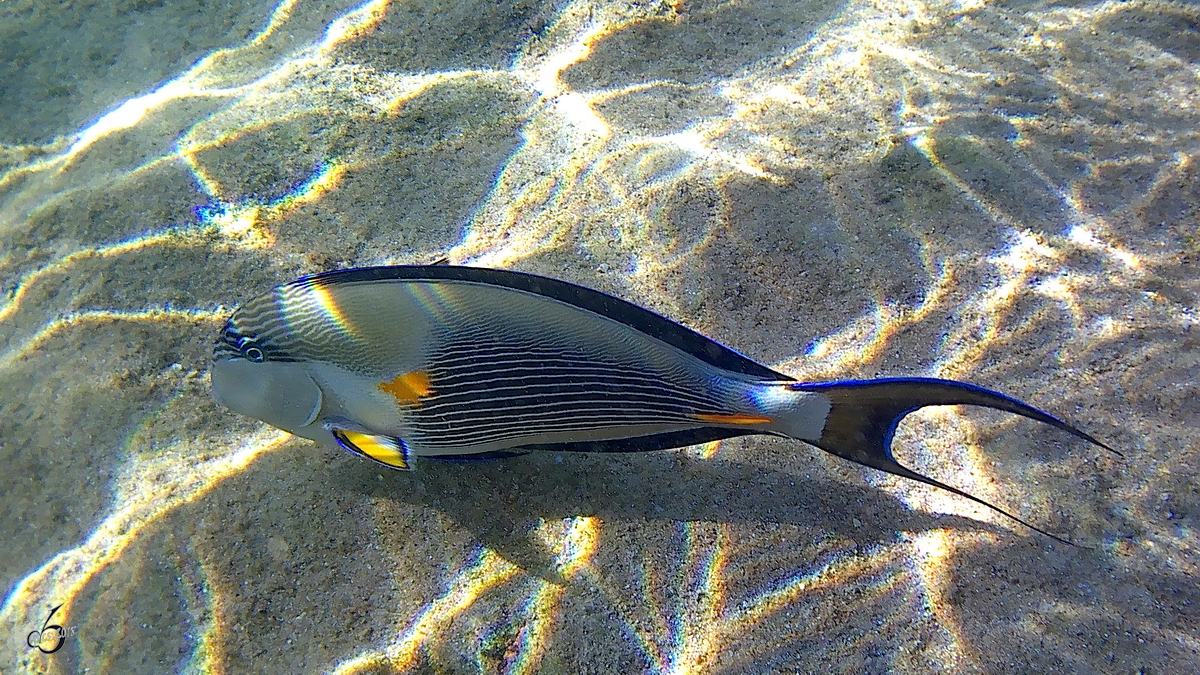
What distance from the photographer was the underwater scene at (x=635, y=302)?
178cm

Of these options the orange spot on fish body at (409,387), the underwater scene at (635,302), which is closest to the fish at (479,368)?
the orange spot on fish body at (409,387)

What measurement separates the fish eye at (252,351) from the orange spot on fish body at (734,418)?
114 centimetres

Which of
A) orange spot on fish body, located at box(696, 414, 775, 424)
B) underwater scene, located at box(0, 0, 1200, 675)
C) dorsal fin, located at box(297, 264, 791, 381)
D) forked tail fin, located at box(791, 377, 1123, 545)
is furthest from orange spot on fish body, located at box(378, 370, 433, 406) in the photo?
forked tail fin, located at box(791, 377, 1123, 545)

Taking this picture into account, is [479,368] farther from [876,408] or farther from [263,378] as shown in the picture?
[876,408]

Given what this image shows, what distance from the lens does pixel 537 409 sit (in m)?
1.62

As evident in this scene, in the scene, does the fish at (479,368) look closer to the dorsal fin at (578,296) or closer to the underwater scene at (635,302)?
the dorsal fin at (578,296)

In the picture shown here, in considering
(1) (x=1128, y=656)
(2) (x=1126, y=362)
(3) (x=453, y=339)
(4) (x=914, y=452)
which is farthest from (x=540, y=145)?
(1) (x=1128, y=656)

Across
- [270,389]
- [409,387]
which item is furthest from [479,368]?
[270,389]

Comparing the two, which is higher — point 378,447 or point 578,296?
point 578,296

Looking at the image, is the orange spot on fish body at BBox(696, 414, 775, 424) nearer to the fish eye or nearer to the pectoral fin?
the pectoral fin

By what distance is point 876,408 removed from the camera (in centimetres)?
155

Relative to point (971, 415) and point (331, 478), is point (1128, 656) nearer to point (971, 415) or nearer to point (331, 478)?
point (971, 415)

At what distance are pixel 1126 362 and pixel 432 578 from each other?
7.98ft

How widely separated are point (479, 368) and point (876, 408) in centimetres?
100
